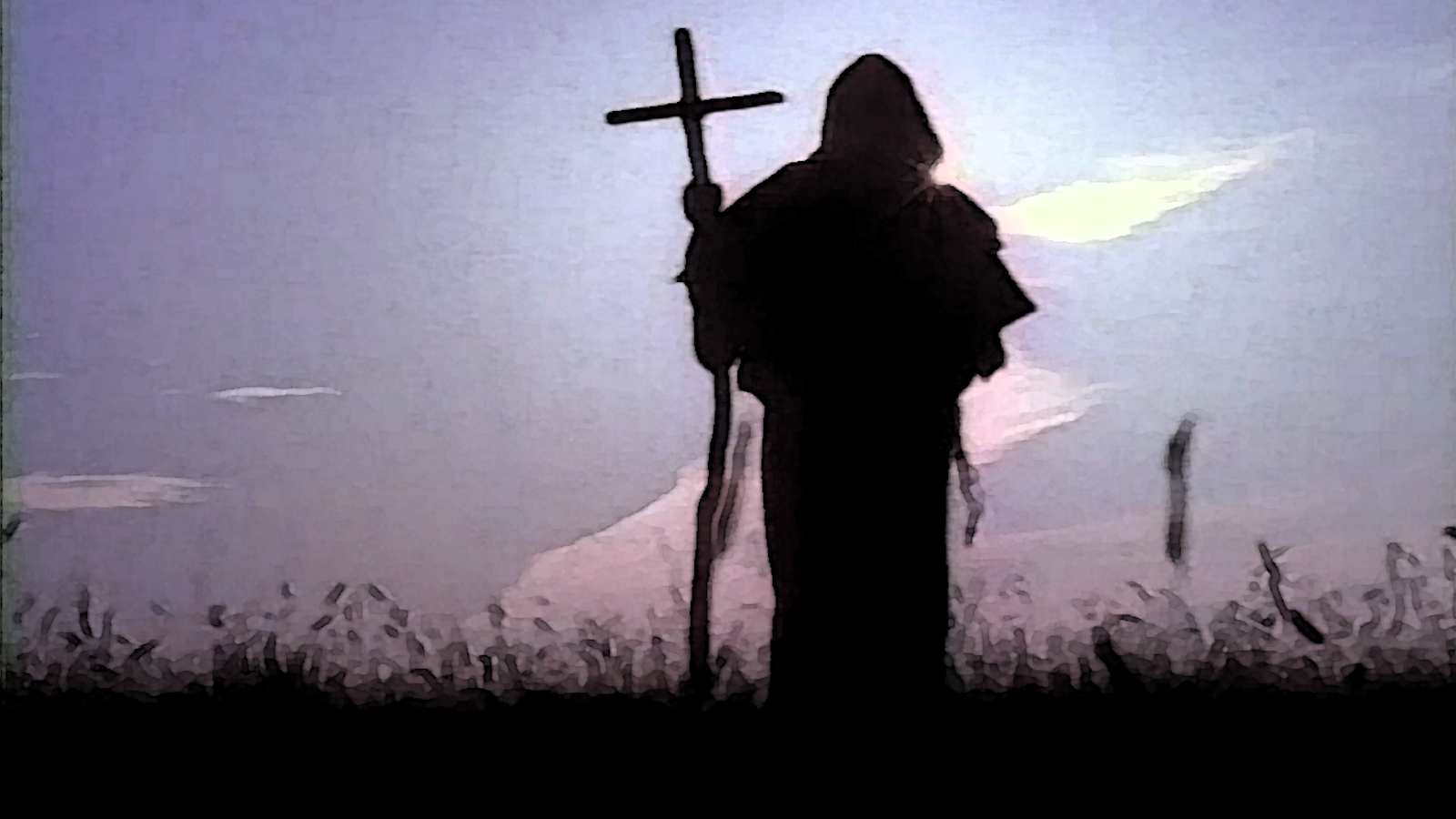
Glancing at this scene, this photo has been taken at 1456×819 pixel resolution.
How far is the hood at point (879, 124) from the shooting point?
1752mm

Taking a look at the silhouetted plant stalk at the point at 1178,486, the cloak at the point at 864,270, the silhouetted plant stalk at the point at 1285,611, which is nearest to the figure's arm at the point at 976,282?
the cloak at the point at 864,270

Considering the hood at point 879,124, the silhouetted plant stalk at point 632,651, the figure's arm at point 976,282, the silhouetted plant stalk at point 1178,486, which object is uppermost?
the hood at point 879,124

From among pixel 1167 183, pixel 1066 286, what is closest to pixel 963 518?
pixel 1066 286

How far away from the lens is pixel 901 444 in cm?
172

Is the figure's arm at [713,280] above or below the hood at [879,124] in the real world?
below

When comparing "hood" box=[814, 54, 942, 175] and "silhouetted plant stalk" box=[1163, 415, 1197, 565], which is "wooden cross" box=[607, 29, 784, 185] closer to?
"hood" box=[814, 54, 942, 175]

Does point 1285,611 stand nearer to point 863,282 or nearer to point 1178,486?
point 1178,486

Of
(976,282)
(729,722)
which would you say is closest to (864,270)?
(976,282)

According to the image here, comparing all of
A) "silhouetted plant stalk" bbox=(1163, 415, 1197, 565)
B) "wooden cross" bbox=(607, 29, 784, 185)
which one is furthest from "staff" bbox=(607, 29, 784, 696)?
"silhouetted plant stalk" bbox=(1163, 415, 1197, 565)

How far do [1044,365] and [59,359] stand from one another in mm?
1383

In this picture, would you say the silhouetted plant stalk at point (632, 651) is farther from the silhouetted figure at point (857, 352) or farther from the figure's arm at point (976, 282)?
the figure's arm at point (976, 282)

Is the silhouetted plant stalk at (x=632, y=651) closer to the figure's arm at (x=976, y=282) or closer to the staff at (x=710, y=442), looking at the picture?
the staff at (x=710, y=442)

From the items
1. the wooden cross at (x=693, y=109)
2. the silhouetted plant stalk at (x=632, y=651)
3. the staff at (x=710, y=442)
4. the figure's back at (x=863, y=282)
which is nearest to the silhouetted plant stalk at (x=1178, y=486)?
the silhouetted plant stalk at (x=632, y=651)

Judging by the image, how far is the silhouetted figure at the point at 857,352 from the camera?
67.4 inches
